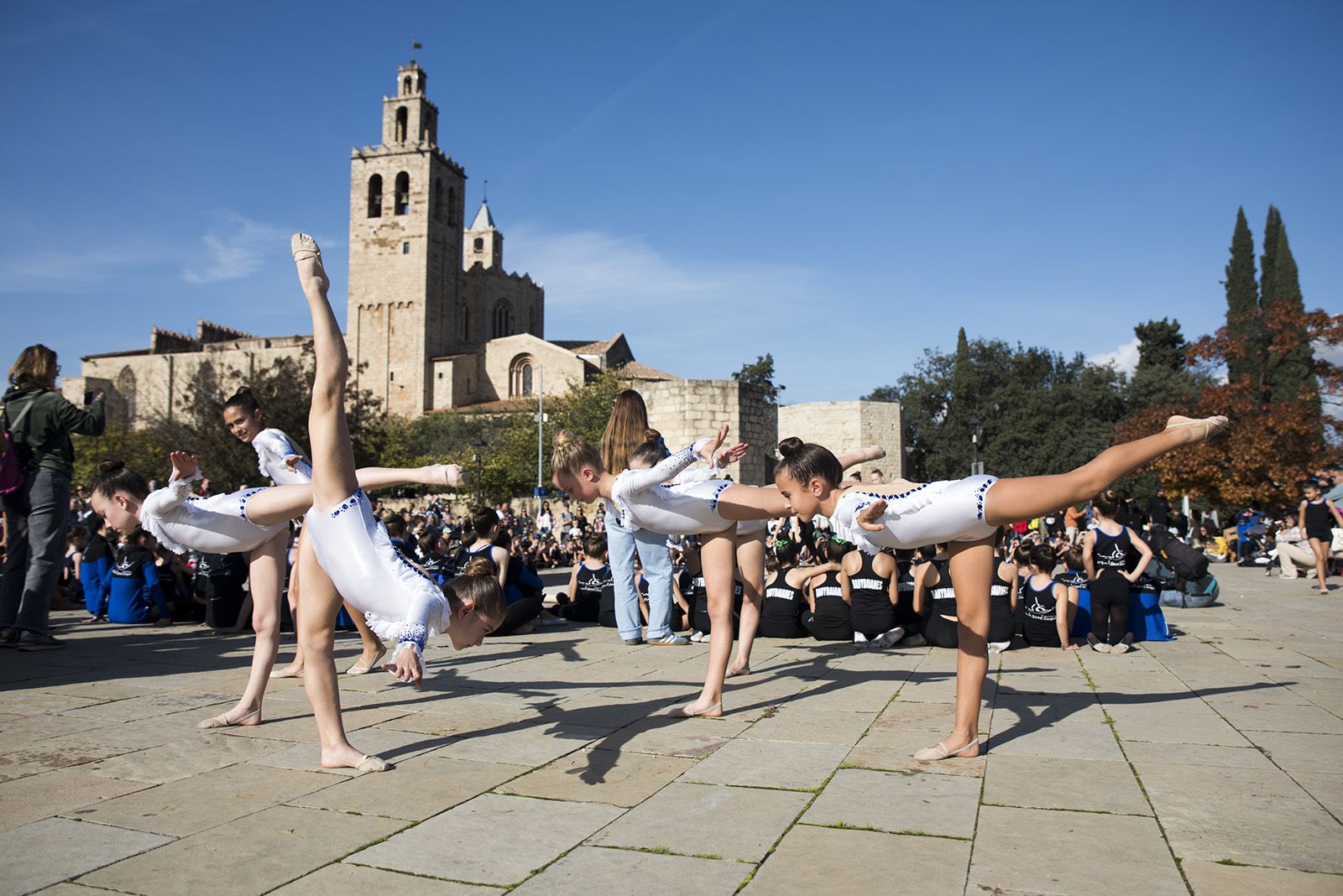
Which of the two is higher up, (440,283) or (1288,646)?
(440,283)

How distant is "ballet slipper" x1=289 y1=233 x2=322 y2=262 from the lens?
398 cm

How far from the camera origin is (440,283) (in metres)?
76.7

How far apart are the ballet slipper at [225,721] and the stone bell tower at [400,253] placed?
2789 inches

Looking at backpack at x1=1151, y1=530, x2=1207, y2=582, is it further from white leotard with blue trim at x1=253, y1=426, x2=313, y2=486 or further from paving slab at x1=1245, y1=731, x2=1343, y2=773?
white leotard with blue trim at x1=253, y1=426, x2=313, y2=486

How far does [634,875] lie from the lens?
2717mm

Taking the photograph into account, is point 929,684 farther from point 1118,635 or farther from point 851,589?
point 1118,635

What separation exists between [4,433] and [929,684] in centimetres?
679

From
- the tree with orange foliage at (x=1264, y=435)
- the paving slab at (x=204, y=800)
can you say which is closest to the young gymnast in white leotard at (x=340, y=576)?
the paving slab at (x=204, y=800)

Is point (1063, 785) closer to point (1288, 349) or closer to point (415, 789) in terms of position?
point (415, 789)

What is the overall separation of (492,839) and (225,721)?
2357 millimetres

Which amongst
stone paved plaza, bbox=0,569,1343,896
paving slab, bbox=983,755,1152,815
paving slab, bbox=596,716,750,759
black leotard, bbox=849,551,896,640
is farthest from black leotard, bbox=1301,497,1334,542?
paving slab, bbox=596,716,750,759

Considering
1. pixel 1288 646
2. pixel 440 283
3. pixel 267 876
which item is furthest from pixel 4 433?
pixel 440 283

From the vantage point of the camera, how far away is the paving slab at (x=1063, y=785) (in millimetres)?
3416

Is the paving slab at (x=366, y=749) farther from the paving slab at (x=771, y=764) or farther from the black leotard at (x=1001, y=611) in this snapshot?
the black leotard at (x=1001, y=611)
